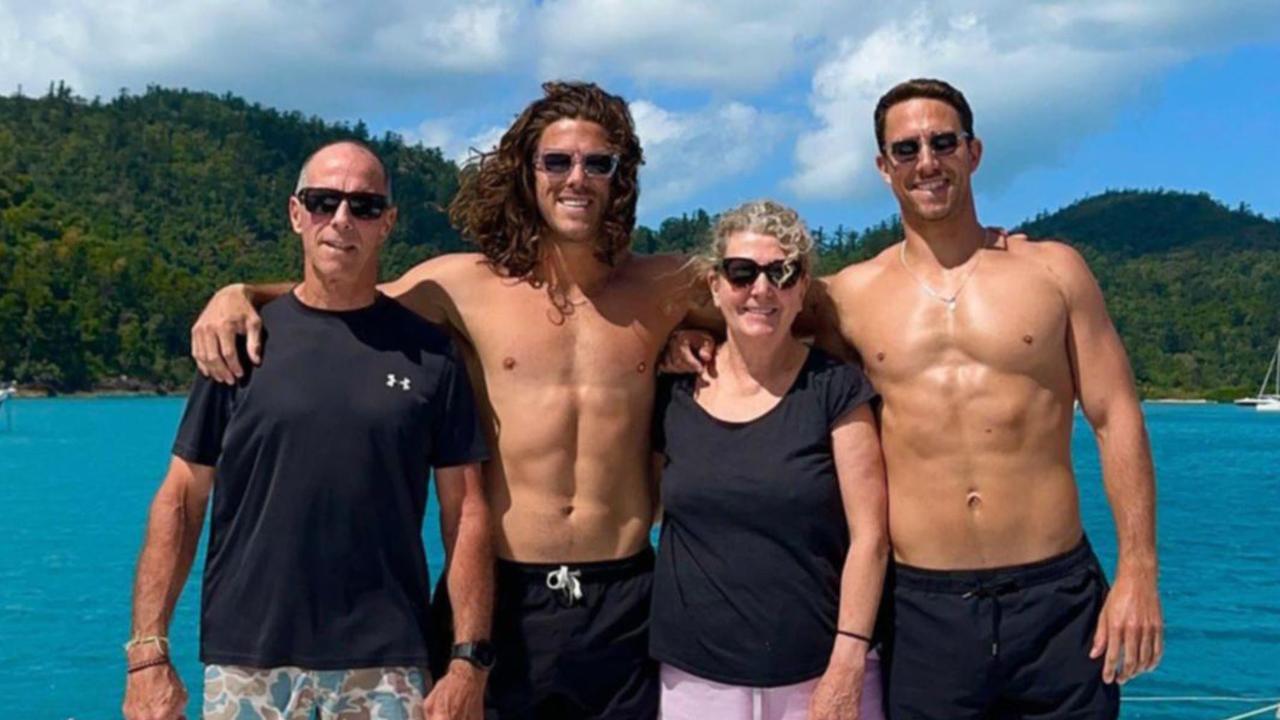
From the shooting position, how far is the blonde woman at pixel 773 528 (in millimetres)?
3787

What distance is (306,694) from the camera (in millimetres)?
3738

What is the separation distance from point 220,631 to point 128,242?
116 metres

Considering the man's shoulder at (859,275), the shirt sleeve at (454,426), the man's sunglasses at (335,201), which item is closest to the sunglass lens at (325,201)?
the man's sunglasses at (335,201)

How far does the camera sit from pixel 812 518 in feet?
12.5

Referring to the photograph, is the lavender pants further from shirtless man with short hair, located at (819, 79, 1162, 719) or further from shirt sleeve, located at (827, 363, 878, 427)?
shirt sleeve, located at (827, 363, 878, 427)

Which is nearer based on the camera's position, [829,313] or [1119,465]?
[1119,465]

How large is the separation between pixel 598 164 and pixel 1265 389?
120525 millimetres

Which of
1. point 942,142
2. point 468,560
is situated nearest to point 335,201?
point 468,560

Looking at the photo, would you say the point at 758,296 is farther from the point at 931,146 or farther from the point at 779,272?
the point at 931,146

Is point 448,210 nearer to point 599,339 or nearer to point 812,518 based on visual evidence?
point 599,339

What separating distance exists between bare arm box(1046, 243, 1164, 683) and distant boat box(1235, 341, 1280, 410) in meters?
113

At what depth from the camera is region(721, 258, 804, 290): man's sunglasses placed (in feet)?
12.5

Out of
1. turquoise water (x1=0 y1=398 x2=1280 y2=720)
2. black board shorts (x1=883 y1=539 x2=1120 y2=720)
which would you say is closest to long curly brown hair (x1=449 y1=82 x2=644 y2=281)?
black board shorts (x1=883 y1=539 x2=1120 y2=720)

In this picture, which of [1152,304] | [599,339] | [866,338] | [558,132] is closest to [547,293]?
[599,339]
